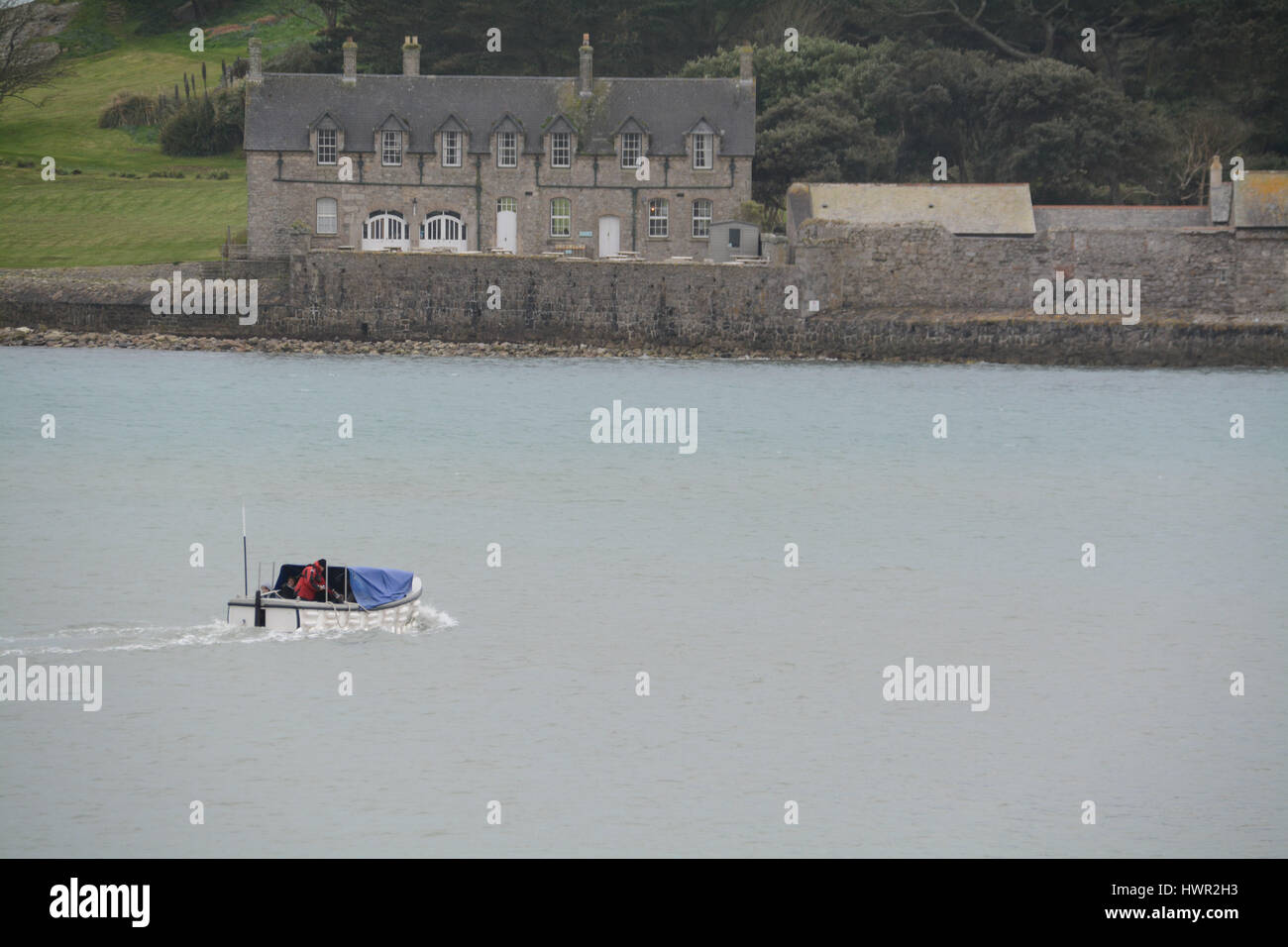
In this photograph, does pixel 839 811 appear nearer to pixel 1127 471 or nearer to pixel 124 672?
pixel 124 672

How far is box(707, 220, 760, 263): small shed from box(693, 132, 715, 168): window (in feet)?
10.8

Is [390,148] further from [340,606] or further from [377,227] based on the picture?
[340,606]

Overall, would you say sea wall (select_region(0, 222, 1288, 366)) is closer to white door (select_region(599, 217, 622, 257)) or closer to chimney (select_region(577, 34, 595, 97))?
white door (select_region(599, 217, 622, 257))

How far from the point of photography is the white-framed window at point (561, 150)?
204 feet

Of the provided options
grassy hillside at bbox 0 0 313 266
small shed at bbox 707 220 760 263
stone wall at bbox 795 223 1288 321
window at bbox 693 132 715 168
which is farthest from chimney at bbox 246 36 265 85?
stone wall at bbox 795 223 1288 321

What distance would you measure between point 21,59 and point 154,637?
2499 inches

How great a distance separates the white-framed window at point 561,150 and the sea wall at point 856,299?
304 inches

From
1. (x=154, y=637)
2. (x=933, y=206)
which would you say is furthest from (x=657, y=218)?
(x=154, y=637)

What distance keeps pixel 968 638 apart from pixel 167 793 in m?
10.7

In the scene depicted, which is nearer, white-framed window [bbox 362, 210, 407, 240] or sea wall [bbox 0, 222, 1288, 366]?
sea wall [bbox 0, 222, 1288, 366]

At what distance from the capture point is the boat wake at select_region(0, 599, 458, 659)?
76.6 ft

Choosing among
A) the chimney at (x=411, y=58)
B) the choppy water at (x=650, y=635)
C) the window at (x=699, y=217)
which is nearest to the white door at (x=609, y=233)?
the window at (x=699, y=217)

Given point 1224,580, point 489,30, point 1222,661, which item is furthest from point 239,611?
point 489,30

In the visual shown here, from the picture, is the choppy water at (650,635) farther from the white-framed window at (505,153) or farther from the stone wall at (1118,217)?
the white-framed window at (505,153)
